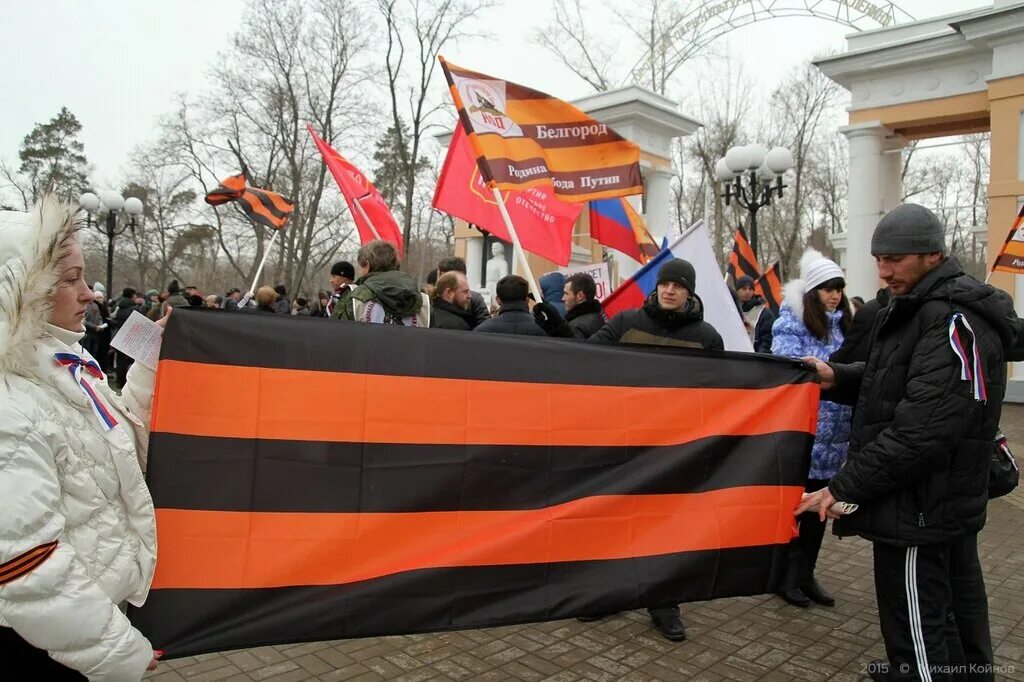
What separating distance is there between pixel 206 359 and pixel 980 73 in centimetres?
2125

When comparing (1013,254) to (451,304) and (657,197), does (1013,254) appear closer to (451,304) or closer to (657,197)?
(451,304)

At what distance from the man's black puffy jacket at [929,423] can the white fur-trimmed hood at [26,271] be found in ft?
9.13

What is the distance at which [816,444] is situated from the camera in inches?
176

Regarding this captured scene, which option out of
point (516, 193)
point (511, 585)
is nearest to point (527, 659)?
A: point (511, 585)

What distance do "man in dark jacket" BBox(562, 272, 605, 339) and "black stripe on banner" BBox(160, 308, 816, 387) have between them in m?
2.27

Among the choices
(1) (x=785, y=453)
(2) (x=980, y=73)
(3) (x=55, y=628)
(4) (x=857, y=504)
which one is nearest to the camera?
(3) (x=55, y=628)

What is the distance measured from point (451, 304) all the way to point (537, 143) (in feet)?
5.29

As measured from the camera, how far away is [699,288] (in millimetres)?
5148

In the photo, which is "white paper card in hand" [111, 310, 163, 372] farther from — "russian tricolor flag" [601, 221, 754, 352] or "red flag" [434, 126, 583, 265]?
"red flag" [434, 126, 583, 265]

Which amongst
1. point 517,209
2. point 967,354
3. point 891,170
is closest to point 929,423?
point 967,354

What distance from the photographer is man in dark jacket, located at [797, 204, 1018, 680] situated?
2670 mm

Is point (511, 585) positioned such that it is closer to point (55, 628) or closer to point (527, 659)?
point (527, 659)

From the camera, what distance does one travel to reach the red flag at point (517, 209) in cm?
629

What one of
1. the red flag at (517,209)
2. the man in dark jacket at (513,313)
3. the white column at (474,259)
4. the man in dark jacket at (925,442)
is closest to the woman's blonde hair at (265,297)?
the red flag at (517,209)
